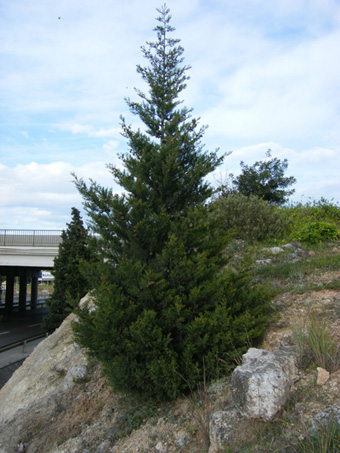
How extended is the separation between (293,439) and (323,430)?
0.91 feet

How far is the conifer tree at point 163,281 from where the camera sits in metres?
4.99

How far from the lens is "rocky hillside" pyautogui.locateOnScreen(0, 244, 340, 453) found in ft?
12.1

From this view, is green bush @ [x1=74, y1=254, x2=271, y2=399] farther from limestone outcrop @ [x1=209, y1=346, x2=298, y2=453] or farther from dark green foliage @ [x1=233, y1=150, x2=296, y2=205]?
dark green foliage @ [x1=233, y1=150, x2=296, y2=205]

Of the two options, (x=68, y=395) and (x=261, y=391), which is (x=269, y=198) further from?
(x=261, y=391)

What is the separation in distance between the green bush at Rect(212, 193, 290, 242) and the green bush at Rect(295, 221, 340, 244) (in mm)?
1048

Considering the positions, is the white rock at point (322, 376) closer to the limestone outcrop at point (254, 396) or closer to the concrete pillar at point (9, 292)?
the limestone outcrop at point (254, 396)

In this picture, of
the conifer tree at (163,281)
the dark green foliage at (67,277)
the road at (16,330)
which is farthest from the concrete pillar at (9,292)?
the conifer tree at (163,281)

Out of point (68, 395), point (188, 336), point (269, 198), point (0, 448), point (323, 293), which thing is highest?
point (269, 198)

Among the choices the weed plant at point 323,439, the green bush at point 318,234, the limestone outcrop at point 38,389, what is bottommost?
the limestone outcrop at point 38,389

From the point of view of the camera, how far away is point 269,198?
19219 millimetres

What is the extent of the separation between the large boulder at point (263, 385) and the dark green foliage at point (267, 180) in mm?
15388

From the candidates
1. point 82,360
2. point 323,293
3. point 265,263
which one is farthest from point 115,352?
point 265,263

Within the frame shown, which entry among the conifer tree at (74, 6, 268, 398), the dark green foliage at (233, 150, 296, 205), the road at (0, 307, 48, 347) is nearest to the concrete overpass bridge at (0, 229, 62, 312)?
the road at (0, 307, 48, 347)

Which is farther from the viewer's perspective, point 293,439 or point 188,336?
point 188,336
